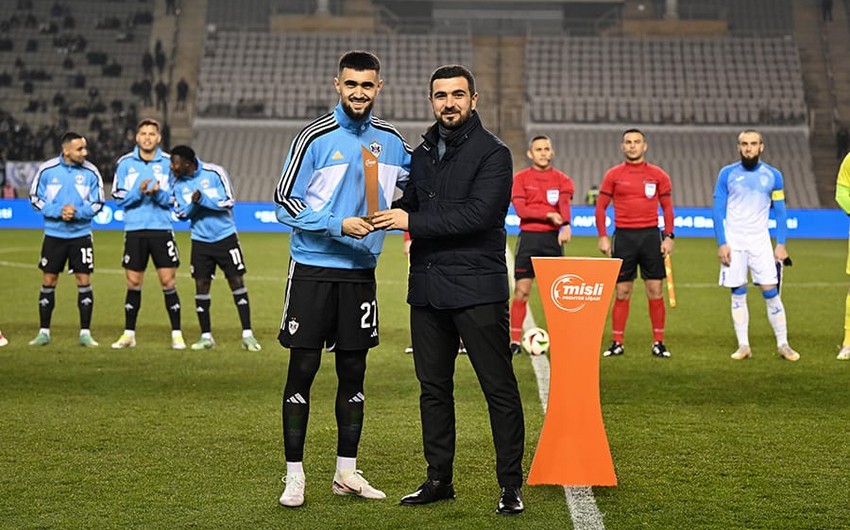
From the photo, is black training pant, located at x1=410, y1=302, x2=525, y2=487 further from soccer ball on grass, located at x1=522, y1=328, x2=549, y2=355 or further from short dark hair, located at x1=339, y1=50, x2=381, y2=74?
soccer ball on grass, located at x1=522, y1=328, x2=549, y2=355

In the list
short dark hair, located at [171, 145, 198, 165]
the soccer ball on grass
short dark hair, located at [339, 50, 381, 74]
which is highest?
short dark hair, located at [339, 50, 381, 74]

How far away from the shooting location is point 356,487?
5797 millimetres

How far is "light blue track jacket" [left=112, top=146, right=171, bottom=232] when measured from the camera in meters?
11.1

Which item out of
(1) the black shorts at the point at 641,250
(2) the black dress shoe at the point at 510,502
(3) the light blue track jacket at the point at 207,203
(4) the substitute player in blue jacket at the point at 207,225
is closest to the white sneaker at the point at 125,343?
(4) the substitute player in blue jacket at the point at 207,225

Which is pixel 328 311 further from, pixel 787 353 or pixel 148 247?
pixel 787 353

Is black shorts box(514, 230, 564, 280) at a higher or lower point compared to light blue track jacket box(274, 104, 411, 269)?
lower

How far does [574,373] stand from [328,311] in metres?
1.23

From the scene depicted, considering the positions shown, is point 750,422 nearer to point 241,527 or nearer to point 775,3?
point 241,527

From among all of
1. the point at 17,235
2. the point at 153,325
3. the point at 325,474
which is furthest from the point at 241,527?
the point at 17,235

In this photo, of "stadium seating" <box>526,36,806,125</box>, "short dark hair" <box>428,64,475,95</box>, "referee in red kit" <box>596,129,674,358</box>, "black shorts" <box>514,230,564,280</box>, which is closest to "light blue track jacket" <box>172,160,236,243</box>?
"black shorts" <box>514,230,564,280</box>

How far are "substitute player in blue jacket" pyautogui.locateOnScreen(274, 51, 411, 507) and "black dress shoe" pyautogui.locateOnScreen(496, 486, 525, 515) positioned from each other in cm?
61

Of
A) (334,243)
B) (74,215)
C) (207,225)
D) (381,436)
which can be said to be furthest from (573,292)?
(74,215)

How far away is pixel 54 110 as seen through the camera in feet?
140

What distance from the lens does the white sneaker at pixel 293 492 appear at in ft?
18.4
